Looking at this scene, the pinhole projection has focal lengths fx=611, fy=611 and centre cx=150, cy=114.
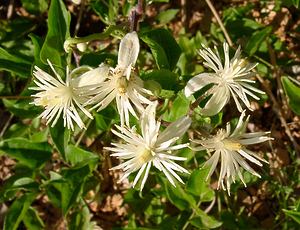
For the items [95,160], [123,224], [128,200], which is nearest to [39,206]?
[123,224]

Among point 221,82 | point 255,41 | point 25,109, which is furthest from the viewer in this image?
point 255,41

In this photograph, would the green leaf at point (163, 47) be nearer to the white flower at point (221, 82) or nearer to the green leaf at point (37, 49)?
the white flower at point (221, 82)

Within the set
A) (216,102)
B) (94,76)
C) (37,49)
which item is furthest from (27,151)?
(216,102)

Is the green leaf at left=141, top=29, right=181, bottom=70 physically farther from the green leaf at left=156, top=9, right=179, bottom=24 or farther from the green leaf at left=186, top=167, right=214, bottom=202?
the green leaf at left=156, top=9, right=179, bottom=24

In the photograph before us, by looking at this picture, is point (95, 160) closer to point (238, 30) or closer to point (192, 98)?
point (192, 98)

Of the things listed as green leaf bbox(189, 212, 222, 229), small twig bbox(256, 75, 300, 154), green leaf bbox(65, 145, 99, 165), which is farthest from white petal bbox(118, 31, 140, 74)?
small twig bbox(256, 75, 300, 154)

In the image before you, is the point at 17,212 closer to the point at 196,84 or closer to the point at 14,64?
Result: the point at 14,64
